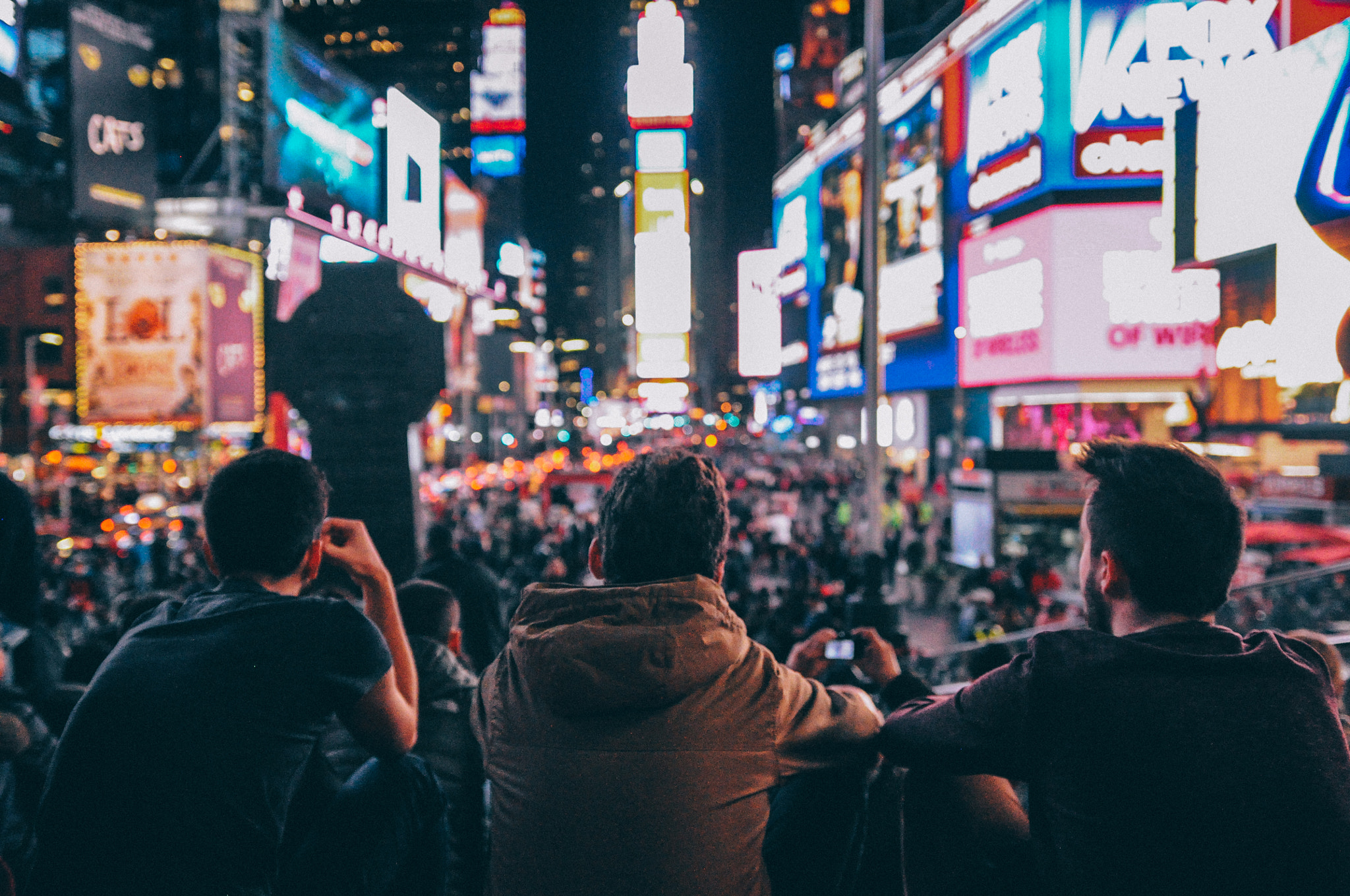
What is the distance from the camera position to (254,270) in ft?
116

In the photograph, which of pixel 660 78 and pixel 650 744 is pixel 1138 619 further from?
pixel 660 78

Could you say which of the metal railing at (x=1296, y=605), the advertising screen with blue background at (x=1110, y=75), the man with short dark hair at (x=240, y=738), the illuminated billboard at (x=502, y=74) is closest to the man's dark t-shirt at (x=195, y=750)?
the man with short dark hair at (x=240, y=738)

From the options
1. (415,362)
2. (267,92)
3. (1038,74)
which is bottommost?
(415,362)

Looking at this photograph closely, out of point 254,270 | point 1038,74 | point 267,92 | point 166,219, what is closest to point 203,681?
point 267,92

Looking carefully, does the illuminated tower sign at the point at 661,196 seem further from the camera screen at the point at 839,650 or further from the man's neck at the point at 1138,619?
the man's neck at the point at 1138,619

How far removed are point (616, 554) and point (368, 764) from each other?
3.14ft

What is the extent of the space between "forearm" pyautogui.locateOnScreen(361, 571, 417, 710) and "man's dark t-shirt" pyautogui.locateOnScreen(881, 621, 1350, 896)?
4.94 feet

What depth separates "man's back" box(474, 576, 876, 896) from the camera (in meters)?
1.87

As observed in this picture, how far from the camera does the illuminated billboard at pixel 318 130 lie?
21.4m

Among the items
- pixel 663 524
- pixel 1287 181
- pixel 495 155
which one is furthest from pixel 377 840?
pixel 495 155

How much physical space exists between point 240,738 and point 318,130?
25.0 m

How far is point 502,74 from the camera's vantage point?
4444 inches

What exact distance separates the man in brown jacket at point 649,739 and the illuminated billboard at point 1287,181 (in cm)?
989

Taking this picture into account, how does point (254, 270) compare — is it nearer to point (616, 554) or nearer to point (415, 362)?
point (415, 362)
